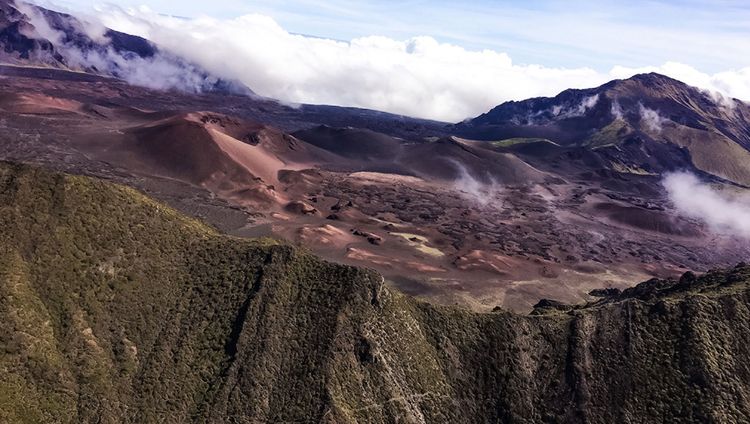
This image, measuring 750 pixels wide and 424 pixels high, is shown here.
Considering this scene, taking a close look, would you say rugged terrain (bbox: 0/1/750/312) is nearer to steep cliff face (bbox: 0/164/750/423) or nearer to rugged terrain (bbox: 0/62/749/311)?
rugged terrain (bbox: 0/62/749/311)

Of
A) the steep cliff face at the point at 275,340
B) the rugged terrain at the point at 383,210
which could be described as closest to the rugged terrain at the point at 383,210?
the rugged terrain at the point at 383,210

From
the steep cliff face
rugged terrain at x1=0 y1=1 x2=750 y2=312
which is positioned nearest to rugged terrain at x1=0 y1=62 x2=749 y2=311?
rugged terrain at x1=0 y1=1 x2=750 y2=312

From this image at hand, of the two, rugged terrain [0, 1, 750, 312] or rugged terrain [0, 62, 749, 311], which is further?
rugged terrain [0, 62, 749, 311]

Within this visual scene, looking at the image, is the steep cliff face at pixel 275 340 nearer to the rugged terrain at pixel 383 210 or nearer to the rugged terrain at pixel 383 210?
the rugged terrain at pixel 383 210

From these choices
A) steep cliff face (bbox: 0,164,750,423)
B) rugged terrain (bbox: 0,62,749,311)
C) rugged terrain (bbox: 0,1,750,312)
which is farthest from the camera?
rugged terrain (bbox: 0,62,749,311)

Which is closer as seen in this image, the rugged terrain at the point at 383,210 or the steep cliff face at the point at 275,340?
the steep cliff face at the point at 275,340

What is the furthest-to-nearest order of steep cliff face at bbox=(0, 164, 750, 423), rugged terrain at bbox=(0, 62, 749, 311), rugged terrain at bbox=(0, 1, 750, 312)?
rugged terrain at bbox=(0, 62, 749, 311) → rugged terrain at bbox=(0, 1, 750, 312) → steep cliff face at bbox=(0, 164, 750, 423)

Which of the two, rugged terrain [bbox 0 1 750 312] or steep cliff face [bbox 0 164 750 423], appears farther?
rugged terrain [bbox 0 1 750 312]

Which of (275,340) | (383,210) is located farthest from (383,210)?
(275,340)

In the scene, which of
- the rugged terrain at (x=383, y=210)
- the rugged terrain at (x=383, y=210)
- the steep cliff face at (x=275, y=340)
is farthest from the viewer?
the rugged terrain at (x=383, y=210)

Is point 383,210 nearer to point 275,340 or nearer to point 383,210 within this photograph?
point 383,210
